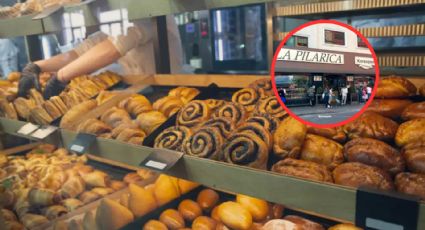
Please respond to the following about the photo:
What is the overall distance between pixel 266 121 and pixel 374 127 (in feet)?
0.79

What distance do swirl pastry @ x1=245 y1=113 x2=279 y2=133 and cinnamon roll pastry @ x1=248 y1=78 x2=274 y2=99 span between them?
96mm

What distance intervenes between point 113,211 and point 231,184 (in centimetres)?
62

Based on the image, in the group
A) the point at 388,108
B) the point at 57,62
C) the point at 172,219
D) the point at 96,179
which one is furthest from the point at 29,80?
the point at 388,108

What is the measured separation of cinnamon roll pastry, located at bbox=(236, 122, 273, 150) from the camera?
2.69 ft

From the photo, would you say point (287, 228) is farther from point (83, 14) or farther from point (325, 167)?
point (83, 14)

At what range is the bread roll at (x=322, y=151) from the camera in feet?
2.47

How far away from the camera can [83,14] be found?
1285 mm

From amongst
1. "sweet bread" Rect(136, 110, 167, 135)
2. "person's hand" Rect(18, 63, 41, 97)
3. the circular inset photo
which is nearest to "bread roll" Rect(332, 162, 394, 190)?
the circular inset photo

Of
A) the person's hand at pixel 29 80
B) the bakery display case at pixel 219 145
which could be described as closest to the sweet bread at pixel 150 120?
the bakery display case at pixel 219 145

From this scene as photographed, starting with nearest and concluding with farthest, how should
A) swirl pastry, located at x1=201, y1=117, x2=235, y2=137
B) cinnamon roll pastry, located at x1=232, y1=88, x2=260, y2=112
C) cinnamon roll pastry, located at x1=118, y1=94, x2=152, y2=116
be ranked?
swirl pastry, located at x1=201, y1=117, x2=235, y2=137
cinnamon roll pastry, located at x1=232, y1=88, x2=260, y2=112
cinnamon roll pastry, located at x1=118, y1=94, x2=152, y2=116

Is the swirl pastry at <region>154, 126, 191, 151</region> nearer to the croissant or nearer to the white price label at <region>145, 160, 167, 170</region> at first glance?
the white price label at <region>145, 160, 167, 170</region>

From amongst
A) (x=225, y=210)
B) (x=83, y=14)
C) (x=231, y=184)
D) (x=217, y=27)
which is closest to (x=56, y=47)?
(x=83, y=14)

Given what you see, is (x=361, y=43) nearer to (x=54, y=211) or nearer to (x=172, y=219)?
(x=172, y=219)

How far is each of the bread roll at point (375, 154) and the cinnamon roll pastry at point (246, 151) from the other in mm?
178
